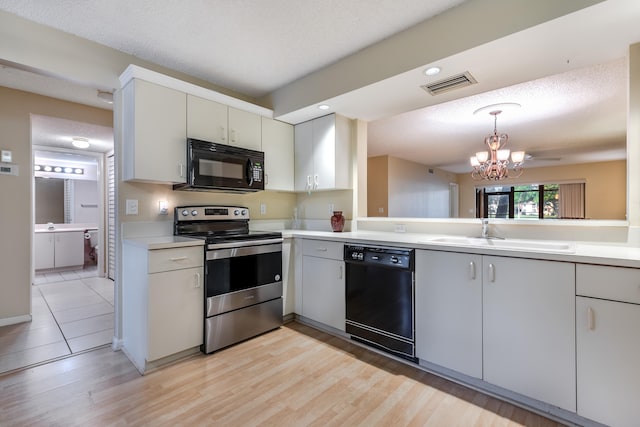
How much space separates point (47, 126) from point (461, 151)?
22.1ft

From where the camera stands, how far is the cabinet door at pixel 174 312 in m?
1.97

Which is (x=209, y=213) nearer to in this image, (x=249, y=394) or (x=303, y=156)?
(x=303, y=156)

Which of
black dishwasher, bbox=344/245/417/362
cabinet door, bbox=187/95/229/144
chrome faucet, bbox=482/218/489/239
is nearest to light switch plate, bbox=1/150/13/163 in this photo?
cabinet door, bbox=187/95/229/144

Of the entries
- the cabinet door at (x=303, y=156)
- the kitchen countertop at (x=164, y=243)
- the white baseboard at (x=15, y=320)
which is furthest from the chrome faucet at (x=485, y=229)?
the white baseboard at (x=15, y=320)

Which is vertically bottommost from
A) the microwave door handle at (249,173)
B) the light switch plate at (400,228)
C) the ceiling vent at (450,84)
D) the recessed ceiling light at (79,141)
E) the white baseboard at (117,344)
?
the white baseboard at (117,344)

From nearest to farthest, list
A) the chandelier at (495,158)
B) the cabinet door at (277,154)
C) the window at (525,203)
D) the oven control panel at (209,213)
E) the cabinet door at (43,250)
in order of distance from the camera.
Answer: the oven control panel at (209,213) < the cabinet door at (277,154) < the window at (525,203) < the chandelier at (495,158) < the cabinet door at (43,250)

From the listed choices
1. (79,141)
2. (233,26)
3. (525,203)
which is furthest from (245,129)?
(525,203)

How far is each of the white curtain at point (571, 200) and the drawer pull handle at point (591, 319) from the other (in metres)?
3.49

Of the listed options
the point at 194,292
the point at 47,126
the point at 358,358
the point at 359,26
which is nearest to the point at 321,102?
the point at 359,26

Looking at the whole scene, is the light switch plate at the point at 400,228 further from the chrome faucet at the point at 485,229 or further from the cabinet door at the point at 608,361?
the cabinet door at the point at 608,361

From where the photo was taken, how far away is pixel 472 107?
11.6 ft

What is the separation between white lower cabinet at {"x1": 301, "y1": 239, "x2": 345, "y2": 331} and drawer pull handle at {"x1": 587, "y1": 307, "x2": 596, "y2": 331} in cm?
152

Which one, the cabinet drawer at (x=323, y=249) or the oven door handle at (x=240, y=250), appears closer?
the oven door handle at (x=240, y=250)

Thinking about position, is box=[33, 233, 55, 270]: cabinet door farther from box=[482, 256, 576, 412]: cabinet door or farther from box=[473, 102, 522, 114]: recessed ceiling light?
box=[473, 102, 522, 114]: recessed ceiling light
